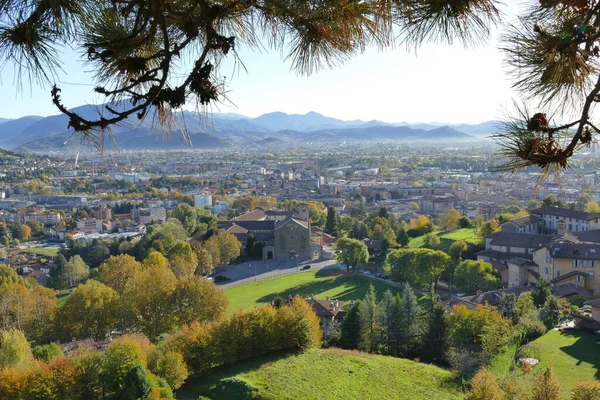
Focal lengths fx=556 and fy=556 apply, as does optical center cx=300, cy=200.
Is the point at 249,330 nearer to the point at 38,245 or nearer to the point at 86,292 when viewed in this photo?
the point at 86,292

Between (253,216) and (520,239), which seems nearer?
(520,239)

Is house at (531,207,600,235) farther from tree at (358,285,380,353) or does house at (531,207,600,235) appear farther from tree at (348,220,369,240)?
tree at (358,285,380,353)

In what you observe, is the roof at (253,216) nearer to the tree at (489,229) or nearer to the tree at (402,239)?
the tree at (402,239)

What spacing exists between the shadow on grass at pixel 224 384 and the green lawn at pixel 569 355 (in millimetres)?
5646

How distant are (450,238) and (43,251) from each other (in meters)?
21.8

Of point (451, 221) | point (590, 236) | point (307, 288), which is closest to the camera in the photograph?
point (590, 236)

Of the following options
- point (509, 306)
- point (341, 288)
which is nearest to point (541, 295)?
point (509, 306)

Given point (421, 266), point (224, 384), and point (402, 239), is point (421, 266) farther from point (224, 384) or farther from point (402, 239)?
point (224, 384)

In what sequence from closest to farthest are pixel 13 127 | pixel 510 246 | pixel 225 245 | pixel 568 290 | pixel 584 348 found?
pixel 584 348 → pixel 568 290 → pixel 510 246 → pixel 225 245 → pixel 13 127

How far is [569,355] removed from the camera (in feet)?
39.1

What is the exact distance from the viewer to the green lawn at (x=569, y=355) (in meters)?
10.8

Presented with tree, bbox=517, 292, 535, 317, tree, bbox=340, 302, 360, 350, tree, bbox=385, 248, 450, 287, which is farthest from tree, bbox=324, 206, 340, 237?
tree, bbox=340, 302, 360, 350

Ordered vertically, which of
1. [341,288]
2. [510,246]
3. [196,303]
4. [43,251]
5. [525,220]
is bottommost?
[43,251]

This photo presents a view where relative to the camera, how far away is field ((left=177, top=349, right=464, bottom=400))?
11.0 meters
